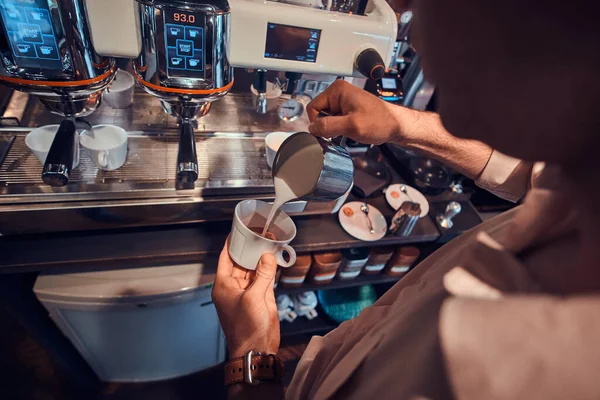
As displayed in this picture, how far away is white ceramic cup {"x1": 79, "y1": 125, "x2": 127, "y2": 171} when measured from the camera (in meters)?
0.85

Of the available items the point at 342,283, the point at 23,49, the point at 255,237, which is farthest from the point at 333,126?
the point at 342,283

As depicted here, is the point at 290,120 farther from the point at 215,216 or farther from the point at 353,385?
the point at 353,385

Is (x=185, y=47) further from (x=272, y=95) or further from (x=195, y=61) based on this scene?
(x=272, y=95)

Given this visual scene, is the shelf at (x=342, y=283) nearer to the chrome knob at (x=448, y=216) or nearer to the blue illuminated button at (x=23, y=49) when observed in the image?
the chrome knob at (x=448, y=216)

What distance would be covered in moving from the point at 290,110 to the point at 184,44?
47cm

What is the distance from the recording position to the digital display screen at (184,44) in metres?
0.70

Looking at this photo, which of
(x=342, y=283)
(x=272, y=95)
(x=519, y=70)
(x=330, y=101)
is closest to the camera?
(x=519, y=70)

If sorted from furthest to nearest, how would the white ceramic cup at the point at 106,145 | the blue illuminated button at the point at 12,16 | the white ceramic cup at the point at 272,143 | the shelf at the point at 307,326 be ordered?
the shelf at the point at 307,326 → the white ceramic cup at the point at 272,143 → the white ceramic cup at the point at 106,145 → the blue illuminated button at the point at 12,16

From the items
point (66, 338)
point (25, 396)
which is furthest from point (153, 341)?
point (25, 396)

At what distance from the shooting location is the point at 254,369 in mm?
704

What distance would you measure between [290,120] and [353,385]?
84cm

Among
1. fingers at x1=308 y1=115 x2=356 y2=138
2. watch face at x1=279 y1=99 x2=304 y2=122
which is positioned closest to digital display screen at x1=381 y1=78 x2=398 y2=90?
watch face at x1=279 y1=99 x2=304 y2=122

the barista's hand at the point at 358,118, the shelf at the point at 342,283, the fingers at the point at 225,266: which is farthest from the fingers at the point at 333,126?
the shelf at the point at 342,283

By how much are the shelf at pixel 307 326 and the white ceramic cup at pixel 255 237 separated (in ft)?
3.36
